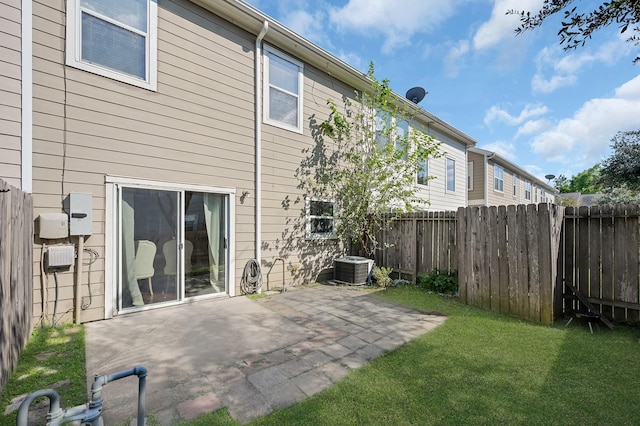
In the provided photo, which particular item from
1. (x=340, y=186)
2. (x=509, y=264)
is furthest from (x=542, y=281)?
(x=340, y=186)

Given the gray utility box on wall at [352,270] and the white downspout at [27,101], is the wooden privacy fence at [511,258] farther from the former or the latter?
the white downspout at [27,101]

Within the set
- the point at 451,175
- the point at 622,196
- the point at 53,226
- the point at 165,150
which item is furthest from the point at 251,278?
the point at 622,196

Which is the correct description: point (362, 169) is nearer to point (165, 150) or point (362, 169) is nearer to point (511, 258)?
point (511, 258)

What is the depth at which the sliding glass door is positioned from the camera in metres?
4.52

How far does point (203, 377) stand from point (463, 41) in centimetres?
1014

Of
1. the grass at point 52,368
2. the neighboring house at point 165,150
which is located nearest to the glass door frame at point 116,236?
the neighboring house at point 165,150

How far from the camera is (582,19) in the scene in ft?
6.53

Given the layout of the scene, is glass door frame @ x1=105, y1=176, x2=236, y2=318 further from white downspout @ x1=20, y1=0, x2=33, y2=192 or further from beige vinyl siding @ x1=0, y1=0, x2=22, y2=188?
beige vinyl siding @ x1=0, y1=0, x2=22, y2=188

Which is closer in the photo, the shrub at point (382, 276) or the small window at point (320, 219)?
the shrub at point (382, 276)

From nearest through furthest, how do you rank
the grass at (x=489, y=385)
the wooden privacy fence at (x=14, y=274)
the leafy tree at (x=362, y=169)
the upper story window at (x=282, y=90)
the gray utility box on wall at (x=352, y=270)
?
1. the grass at (x=489, y=385)
2. the wooden privacy fence at (x=14, y=274)
3. the upper story window at (x=282, y=90)
4. the gray utility box on wall at (x=352, y=270)
5. the leafy tree at (x=362, y=169)

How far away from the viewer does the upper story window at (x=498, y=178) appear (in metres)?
16.8

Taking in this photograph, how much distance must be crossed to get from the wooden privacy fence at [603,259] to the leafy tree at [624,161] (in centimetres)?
755

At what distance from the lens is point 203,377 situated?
2.76 meters

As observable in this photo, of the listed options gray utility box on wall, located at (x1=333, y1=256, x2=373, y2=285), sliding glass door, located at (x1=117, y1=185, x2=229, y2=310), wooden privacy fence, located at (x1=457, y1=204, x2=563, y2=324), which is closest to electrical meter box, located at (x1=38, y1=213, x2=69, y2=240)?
sliding glass door, located at (x1=117, y1=185, x2=229, y2=310)
